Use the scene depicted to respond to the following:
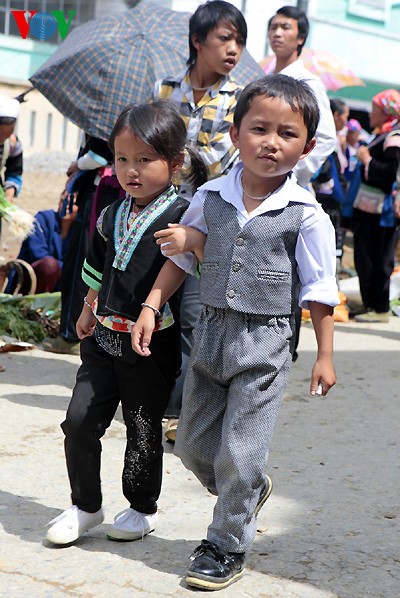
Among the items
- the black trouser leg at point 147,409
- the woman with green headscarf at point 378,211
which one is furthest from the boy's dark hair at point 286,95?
the woman with green headscarf at point 378,211

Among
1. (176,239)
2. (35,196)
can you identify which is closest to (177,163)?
(176,239)

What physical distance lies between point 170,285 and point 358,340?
480 cm

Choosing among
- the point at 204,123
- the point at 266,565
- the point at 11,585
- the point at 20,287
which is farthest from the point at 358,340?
the point at 11,585

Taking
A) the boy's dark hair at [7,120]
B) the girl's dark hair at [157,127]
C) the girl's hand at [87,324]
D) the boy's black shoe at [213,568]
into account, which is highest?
the girl's dark hair at [157,127]

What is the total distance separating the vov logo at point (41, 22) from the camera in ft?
22.7

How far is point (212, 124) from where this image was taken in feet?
14.8

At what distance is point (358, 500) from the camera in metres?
3.91

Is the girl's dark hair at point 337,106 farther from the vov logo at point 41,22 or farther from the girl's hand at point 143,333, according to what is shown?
the girl's hand at point 143,333

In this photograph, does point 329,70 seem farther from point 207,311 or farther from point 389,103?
point 207,311

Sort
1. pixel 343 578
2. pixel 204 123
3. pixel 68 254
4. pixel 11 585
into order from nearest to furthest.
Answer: pixel 11 585 → pixel 343 578 → pixel 204 123 → pixel 68 254

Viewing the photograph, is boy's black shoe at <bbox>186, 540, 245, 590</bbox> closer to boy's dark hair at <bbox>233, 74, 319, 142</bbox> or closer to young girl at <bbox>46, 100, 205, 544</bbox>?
young girl at <bbox>46, 100, 205, 544</bbox>

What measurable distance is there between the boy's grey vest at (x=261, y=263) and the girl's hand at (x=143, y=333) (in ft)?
0.71

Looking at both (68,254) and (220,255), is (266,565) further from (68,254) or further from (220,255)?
(68,254)

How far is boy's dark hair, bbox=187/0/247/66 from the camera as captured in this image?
4543 millimetres
